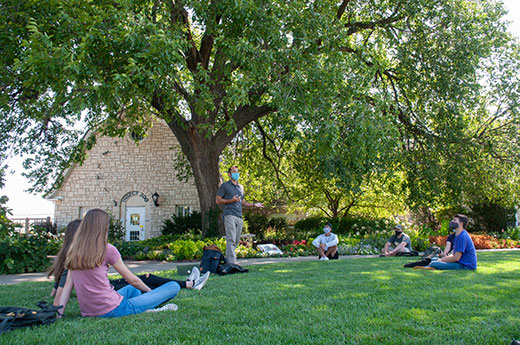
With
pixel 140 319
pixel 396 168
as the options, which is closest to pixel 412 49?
pixel 396 168

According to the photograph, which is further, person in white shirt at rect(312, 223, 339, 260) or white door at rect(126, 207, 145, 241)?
white door at rect(126, 207, 145, 241)

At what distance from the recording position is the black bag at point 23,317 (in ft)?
11.5

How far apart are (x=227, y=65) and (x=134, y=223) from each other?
12.8 m

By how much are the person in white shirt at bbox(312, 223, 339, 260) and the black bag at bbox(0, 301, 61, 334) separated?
8.36m

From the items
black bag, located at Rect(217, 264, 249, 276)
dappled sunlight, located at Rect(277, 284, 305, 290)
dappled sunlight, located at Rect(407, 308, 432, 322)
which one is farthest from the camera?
black bag, located at Rect(217, 264, 249, 276)

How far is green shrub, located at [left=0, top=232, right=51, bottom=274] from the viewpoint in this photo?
969 centimetres

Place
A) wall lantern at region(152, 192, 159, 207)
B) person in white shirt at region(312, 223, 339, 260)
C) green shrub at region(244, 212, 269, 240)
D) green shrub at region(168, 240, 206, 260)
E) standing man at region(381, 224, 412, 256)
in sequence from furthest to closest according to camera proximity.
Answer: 1. green shrub at region(244, 212, 269, 240)
2. wall lantern at region(152, 192, 159, 207)
3. standing man at region(381, 224, 412, 256)
4. green shrub at region(168, 240, 206, 260)
5. person in white shirt at region(312, 223, 339, 260)

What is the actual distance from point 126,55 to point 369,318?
301 inches

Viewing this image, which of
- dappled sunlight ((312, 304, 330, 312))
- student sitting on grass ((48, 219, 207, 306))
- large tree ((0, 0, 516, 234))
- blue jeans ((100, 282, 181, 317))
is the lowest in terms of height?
dappled sunlight ((312, 304, 330, 312))

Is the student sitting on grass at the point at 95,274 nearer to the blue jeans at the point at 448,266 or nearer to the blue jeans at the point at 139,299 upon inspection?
the blue jeans at the point at 139,299

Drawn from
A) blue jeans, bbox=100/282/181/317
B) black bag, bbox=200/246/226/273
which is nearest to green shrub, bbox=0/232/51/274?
black bag, bbox=200/246/226/273

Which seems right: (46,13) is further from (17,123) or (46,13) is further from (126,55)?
(17,123)

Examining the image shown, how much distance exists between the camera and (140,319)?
397 cm

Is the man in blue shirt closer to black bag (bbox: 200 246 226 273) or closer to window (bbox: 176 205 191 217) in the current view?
black bag (bbox: 200 246 226 273)
